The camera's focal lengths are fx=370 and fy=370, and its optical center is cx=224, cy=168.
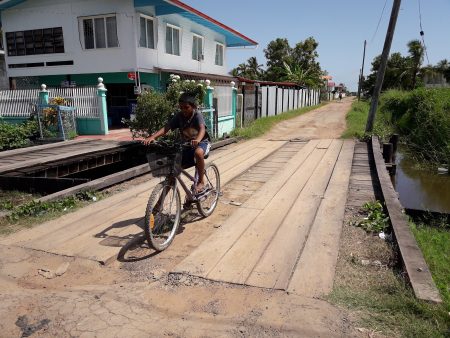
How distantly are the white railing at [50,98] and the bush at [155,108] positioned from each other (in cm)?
338

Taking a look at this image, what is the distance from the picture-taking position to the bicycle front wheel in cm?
387

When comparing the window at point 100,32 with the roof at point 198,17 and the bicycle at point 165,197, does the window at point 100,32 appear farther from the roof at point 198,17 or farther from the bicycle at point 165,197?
the bicycle at point 165,197

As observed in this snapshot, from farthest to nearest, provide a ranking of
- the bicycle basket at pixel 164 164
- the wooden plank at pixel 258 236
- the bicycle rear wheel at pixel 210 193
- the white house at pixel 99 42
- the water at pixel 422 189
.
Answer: the white house at pixel 99 42 < the water at pixel 422 189 < the bicycle rear wheel at pixel 210 193 < the bicycle basket at pixel 164 164 < the wooden plank at pixel 258 236

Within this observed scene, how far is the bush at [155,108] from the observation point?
10.0m

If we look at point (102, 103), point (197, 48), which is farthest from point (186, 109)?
point (197, 48)

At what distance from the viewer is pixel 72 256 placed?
3996 millimetres

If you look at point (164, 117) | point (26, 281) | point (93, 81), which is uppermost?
point (93, 81)

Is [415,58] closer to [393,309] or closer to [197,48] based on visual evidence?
[197,48]

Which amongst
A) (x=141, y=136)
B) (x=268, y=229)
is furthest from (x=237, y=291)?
(x=141, y=136)

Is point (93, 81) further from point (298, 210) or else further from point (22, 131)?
point (298, 210)

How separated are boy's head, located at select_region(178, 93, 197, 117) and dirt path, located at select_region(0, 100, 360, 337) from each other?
67.8 inches

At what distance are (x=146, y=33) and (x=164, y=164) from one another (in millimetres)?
13149

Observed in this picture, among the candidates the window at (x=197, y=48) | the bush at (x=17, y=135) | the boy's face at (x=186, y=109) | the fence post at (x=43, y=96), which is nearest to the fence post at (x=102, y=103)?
the fence post at (x=43, y=96)

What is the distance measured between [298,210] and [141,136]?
6.81 m
